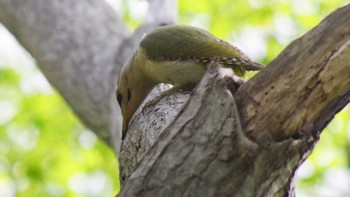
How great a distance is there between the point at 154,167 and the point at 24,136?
5910 mm

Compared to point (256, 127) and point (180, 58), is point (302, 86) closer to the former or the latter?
point (256, 127)

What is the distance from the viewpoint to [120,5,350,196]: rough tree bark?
2463 millimetres

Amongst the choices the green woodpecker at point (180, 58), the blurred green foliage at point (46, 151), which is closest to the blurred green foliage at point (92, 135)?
the blurred green foliage at point (46, 151)

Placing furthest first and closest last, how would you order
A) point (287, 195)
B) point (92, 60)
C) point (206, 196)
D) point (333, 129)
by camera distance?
point (333, 129) → point (92, 60) → point (287, 195) → point (206, 196)

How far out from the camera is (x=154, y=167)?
8.13 feet

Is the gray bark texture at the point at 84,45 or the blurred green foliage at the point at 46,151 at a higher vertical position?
the gray bark texture at the point at 84,45

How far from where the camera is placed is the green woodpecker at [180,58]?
388 centimetres

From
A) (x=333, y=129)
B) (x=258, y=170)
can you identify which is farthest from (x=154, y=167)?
(x=333, y=129)

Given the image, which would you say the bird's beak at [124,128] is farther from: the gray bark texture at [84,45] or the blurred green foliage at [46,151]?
the blurred green foliage at [46,151]

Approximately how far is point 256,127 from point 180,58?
148 cm

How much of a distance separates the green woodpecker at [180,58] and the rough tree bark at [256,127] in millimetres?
1182

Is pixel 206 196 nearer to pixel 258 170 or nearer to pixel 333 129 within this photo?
pixel 258 170

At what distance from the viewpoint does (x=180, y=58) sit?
13.1ft

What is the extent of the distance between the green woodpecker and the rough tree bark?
1.18 metres
